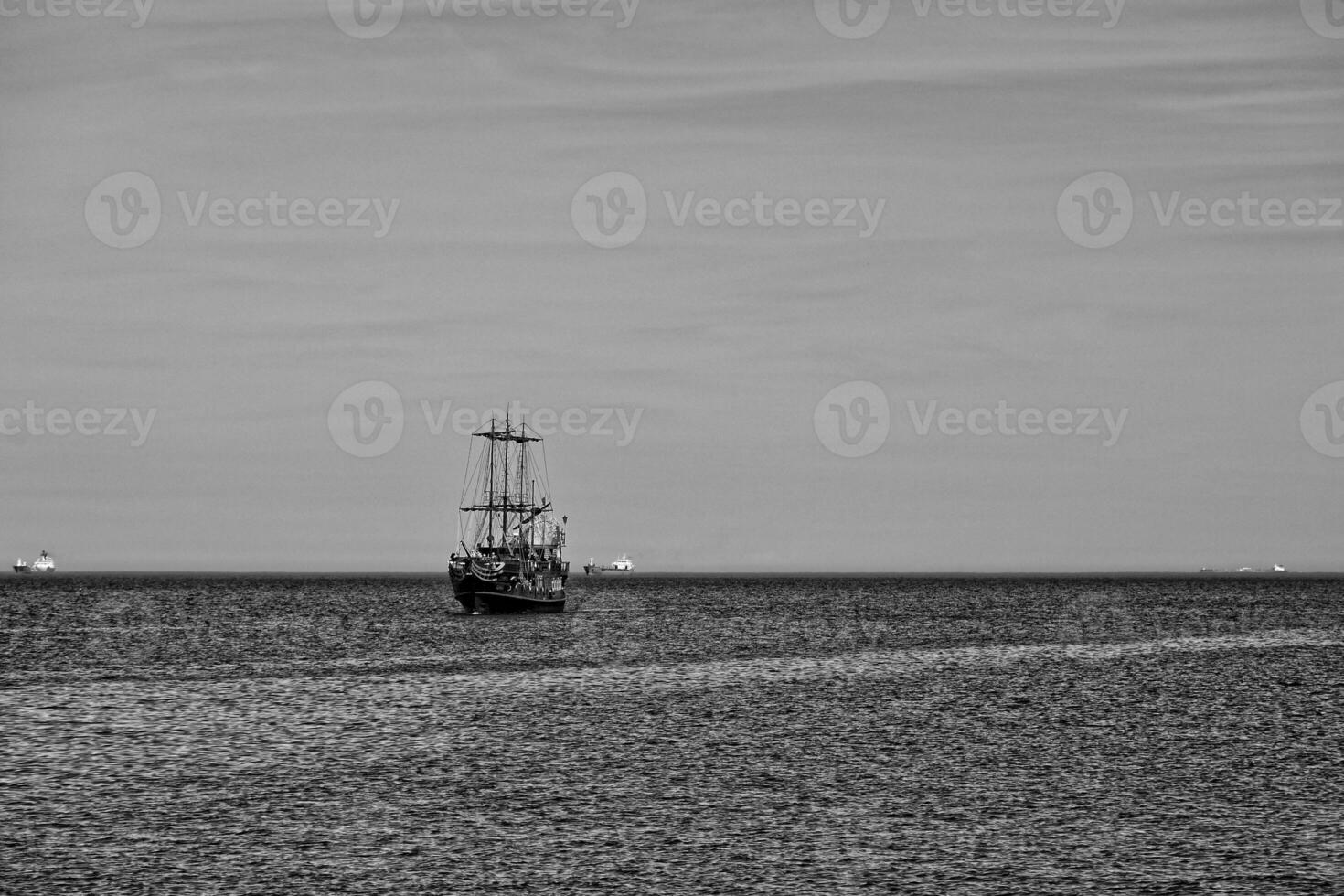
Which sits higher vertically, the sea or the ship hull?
the ship hull

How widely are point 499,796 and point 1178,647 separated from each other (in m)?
94.4

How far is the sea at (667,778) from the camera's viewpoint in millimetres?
30031

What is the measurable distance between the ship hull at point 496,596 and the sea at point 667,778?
223ft

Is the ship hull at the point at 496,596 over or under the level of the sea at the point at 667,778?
over

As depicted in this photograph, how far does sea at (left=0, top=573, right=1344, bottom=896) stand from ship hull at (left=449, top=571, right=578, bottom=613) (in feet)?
223

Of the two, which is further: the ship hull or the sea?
the ship hull

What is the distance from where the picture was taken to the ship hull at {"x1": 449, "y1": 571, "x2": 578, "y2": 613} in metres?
164

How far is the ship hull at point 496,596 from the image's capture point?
16412 centimetres

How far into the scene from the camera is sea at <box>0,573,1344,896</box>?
3003cm

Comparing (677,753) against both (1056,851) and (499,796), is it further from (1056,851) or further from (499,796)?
(1056,851)

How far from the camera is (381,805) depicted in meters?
37.9

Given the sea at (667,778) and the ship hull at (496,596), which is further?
the ship hull at (496,596)

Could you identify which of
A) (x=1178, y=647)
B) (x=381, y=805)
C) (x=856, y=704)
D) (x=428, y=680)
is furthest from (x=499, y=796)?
(x=1178, y=647)

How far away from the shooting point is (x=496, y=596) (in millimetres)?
165250
